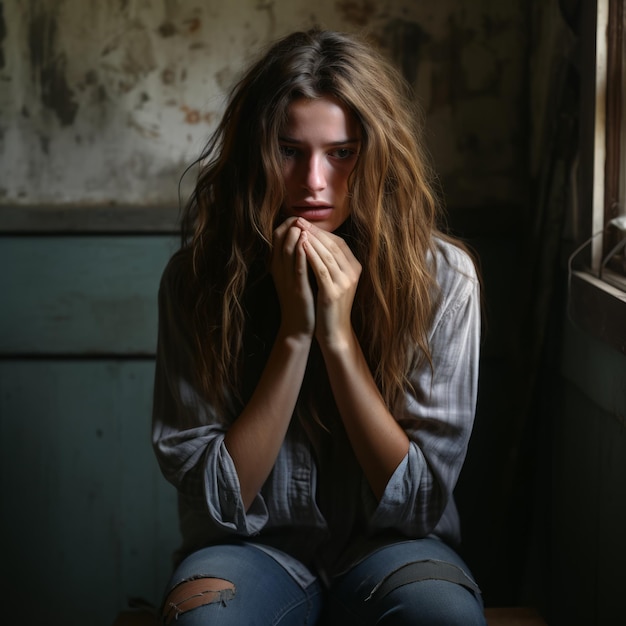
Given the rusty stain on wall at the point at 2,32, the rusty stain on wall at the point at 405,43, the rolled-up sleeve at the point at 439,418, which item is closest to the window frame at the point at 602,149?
the rolled-up sleeve at the point at 439,418

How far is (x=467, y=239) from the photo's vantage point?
2.02 metres

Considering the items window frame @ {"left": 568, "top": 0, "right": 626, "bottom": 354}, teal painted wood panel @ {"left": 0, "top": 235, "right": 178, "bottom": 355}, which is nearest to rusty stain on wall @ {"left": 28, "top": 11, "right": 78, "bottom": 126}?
teal painted wood panel @ {"left": 0, "top": 235, "right": 178, "bottom": 355}

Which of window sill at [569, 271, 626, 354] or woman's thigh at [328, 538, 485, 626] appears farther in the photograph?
window sill at [569, 271, 626, 354]

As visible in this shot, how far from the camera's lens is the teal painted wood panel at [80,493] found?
82.4 inches

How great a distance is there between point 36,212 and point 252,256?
0.83 meters

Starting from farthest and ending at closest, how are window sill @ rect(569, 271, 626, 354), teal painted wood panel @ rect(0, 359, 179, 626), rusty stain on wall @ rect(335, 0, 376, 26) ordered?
teal painted wood panel @ rect(0, 359, 179, 626), rusty stain on wall @ rect(335, 0, 376, 26), window sill @ rect(569, 271, 626, 354)

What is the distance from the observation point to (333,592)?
1.37m

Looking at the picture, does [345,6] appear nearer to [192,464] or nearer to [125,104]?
[125,104]

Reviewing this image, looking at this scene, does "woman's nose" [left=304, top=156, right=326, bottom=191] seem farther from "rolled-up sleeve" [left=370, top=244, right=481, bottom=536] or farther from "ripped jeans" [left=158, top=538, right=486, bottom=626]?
"ripped jeans" [left=158, top=538, right=486, bottom=626]

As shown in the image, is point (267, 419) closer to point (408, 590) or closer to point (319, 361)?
point (319, 361)

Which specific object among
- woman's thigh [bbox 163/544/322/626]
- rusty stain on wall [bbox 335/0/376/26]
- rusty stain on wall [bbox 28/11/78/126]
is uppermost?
rusty stain on wall [bbox 335/0/376/26]

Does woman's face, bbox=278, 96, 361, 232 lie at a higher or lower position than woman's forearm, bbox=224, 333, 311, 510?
higher

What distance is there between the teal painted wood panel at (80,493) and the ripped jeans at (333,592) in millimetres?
837

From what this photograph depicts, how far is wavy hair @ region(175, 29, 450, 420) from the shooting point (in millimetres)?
1301
